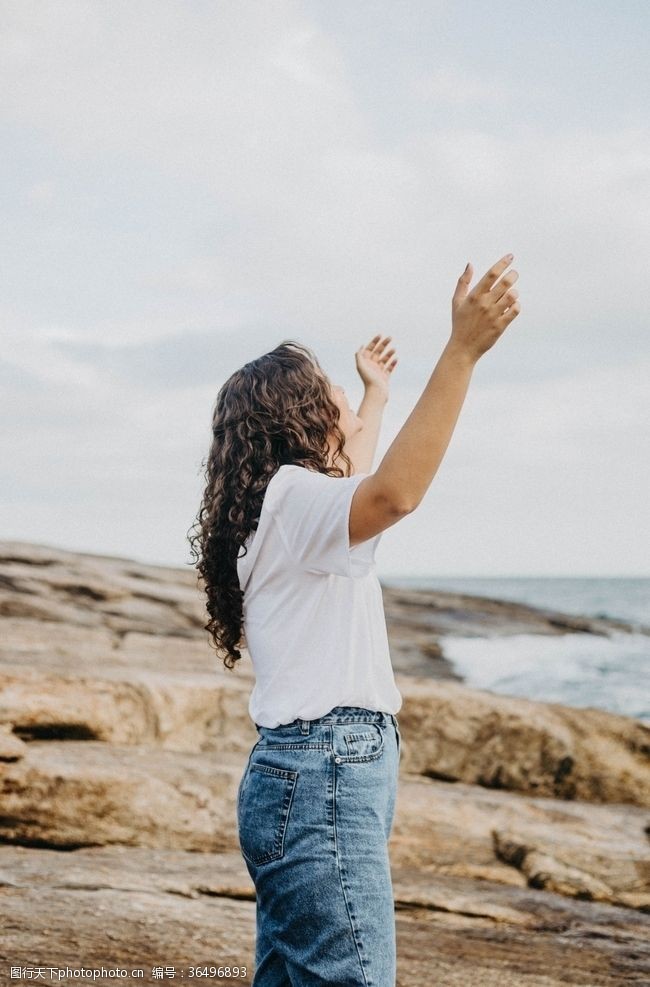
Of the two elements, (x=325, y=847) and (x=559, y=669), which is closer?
(x=325, y=847)

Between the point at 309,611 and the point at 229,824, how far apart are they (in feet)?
15.5

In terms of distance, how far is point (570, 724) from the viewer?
907 cm

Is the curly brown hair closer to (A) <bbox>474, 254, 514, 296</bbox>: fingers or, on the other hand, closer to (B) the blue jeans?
(B) the blue jeans

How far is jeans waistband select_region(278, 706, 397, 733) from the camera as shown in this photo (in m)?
2.57

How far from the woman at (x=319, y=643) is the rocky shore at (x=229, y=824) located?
91.2 inches

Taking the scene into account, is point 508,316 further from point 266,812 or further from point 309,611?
point 266,812

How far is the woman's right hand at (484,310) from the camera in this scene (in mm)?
2367

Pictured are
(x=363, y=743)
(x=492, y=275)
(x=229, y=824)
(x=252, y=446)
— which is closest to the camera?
(x=492, y=275)

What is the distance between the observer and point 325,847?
247 cm

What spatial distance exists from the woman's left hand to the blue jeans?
58.4 inches

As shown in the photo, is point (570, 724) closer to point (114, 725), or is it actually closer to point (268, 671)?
point (114, 725)

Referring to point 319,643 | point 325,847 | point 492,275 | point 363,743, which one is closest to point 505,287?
point 492,275

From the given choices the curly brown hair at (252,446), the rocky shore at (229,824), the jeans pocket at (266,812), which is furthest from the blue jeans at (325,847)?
the rocky shore at (229,824)

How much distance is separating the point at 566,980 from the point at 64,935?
2.56m
